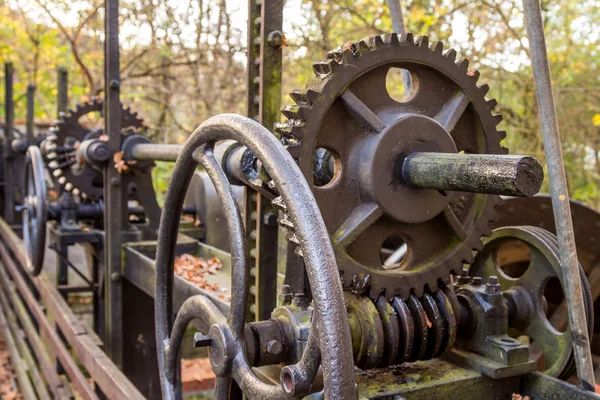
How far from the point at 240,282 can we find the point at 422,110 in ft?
2.11

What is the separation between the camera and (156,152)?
127 inches

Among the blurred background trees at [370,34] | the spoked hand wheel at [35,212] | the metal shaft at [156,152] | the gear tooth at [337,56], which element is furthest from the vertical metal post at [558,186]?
the blurred background trees at [370,34]

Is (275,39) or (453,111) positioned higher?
(275,39)

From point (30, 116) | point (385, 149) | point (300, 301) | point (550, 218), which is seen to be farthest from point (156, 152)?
point (30, 116)

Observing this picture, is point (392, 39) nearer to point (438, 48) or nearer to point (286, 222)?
point (438, 48)

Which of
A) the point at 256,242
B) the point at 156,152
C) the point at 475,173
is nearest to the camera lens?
the point at 475,173

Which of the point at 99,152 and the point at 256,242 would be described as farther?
the point at 99,152

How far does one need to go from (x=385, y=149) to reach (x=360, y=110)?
0.11 m

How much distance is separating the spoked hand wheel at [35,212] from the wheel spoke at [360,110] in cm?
271

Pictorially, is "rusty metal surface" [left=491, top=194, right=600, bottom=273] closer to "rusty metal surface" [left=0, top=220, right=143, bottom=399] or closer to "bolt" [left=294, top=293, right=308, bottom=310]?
"rusty metal surface" [left=0, top=220, right=143, bottom=399]

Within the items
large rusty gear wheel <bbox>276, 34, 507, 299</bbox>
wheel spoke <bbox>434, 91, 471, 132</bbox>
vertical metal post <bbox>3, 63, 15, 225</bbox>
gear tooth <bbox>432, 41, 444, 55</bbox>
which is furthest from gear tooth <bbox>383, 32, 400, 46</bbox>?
vertical metal post <bbox>3, 63, 15, 225</bbox>

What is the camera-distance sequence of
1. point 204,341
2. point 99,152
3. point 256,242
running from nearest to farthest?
1. point 204,341
2. point 256,242
3. point 99,152

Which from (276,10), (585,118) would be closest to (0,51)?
(585,118)

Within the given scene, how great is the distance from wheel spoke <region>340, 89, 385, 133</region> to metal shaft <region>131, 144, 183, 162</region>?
136 centimetres
